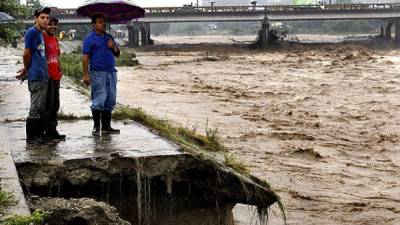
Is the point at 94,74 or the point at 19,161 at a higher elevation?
the point at 94,74

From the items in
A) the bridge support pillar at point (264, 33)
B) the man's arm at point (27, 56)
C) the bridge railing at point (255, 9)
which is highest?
the bridge railing at point (255, 9)

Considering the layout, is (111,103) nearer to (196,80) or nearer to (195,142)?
(195,142)

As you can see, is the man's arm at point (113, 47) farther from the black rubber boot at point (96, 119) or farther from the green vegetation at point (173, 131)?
the green vegetation at point (173, 131)

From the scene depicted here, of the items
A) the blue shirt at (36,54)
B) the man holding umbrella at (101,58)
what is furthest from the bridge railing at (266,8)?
the blue shirt at (36,54)

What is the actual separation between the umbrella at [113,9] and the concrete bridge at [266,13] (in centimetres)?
5388

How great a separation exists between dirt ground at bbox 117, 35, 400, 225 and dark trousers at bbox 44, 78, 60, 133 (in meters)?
3.25

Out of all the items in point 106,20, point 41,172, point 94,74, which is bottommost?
point 41,172

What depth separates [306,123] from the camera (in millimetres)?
15008

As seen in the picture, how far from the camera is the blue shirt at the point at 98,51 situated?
668 centimetres

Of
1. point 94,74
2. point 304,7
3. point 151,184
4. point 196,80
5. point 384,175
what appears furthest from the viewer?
point 304,7

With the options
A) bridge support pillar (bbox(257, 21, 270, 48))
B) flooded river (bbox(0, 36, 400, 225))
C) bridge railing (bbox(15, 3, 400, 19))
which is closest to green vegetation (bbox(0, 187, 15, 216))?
flooded river (bbox(0, 36, 400, 225))

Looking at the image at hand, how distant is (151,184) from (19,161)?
50.7 inches

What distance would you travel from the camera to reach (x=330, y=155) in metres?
11.2

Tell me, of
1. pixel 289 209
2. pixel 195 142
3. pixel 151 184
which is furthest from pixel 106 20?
pixel 289 209
